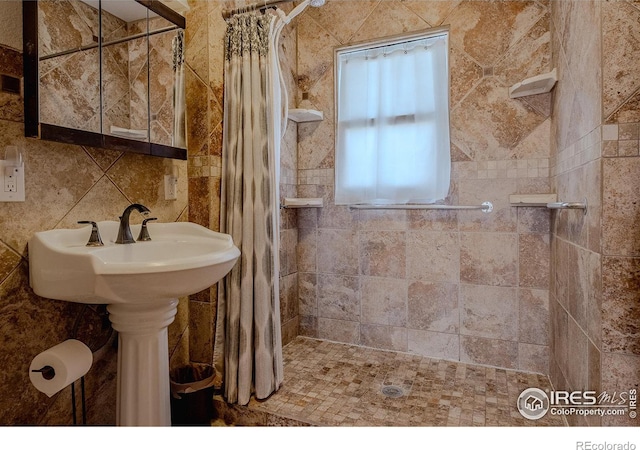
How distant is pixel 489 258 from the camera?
Answer: 6.72 ft

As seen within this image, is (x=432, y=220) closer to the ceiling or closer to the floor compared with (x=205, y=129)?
closer to the floor

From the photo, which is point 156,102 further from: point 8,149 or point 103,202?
point 8,149

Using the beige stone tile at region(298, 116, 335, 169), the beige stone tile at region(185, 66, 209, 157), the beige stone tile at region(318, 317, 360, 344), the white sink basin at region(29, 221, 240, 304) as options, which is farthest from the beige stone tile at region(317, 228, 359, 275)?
the white sink basin at region(29, 221, 240, 304)

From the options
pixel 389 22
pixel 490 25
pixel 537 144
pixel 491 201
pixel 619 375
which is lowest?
pixel 619 375

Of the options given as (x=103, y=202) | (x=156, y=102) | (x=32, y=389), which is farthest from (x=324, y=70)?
(x=32, y=389)

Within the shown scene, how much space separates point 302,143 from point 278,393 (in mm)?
1536

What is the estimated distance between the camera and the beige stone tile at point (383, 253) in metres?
2.24

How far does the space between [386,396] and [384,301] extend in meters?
0.66

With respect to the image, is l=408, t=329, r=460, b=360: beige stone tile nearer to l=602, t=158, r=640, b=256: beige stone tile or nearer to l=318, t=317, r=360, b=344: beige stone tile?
l=318, t=317, r=360, b=344: beige stone tile

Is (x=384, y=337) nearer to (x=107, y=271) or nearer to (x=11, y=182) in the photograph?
(x=107, y=271)

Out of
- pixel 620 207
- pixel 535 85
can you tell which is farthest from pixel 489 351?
pixel 535 85

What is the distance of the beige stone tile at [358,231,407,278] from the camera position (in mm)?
2240

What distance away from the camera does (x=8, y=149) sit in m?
1.12

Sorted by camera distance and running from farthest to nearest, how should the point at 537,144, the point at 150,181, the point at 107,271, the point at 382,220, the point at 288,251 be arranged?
the point at 288,251, the point at 382,220, the point at 537,144, the point at 150,181, the point at 107,271
